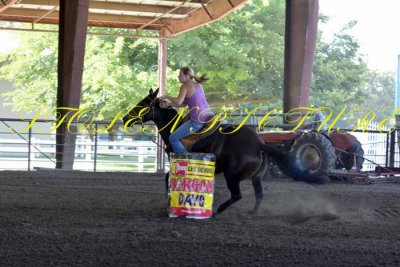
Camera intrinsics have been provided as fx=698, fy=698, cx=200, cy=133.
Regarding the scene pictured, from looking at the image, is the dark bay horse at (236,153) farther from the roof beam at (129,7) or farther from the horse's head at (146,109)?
the roof beam at (129,7)

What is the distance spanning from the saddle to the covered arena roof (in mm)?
13809

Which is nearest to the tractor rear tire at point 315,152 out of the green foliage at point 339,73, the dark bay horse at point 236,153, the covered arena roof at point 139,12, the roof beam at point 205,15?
the dark bay horse at point 236,153

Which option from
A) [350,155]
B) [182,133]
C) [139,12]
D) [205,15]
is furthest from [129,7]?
[182,133]

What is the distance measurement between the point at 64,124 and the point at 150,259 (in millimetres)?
14155

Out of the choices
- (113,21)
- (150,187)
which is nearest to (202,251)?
(150,187)

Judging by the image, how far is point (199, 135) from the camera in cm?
890

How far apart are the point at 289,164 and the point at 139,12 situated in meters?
17.3

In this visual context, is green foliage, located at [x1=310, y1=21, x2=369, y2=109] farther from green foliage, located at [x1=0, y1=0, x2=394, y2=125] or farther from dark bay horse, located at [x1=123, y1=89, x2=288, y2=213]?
dark bay horse, located at [x1=123, y1=89, x2=288, y2=213]

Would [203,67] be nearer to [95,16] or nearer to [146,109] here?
[95,16]

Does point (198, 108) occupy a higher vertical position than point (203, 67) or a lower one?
lower

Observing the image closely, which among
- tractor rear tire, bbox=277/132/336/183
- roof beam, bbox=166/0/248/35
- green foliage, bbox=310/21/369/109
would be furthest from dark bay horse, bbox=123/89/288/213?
green foliage, bbox=310/21/369/109

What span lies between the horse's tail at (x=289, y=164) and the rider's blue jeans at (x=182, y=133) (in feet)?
2.98

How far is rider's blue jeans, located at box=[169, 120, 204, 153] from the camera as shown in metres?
8.88

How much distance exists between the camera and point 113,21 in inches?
1060
